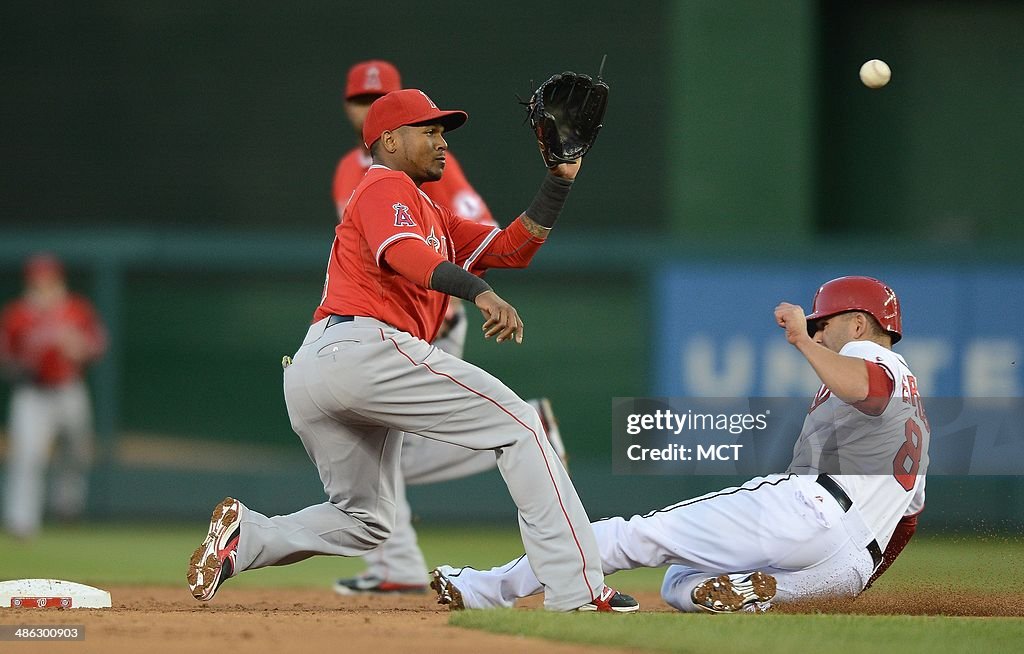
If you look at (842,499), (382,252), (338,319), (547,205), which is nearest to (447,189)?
(547,205)

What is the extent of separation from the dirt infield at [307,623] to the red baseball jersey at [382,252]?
0.96 meters

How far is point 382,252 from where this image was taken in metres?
4.49

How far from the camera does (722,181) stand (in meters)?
12.1

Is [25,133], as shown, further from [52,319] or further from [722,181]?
[722,181]

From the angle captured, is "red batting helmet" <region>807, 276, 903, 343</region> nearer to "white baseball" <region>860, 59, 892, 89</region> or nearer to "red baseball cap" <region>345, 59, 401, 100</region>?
"white baseball" <region>860, 59, 892, 89</region>

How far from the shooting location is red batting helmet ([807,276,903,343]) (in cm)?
488

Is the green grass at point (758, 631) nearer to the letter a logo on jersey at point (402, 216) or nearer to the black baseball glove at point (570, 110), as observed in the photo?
the letter a logo on jersey at point (402, 216)

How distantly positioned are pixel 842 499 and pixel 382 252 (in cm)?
164

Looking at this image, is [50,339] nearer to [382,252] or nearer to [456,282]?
[382,252]

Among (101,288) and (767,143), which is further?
(767,143)

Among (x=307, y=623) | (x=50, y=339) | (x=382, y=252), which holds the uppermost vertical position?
(x=382, y=252)

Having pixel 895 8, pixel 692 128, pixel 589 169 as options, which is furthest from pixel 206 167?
pixel 895 8

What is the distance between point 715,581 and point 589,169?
7.75 m

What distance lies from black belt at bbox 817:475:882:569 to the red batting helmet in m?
0.55
